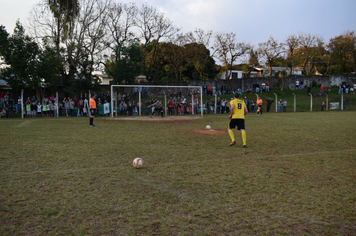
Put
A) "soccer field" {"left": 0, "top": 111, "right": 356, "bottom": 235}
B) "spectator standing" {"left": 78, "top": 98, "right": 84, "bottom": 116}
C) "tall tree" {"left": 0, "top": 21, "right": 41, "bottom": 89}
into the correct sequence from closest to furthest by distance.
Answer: "soccer field" {"left": 0, "top": 111, "right": 356, "bottom": 235} → "tall tree" {"left": 0, "top": 21, "right": 41, "bottom": 89} → "spectator standing" {"left": 78, "top": 98, "right": 84, "bottom": 116}

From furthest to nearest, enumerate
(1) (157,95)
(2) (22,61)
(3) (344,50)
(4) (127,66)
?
(3) (344,50) → (4) (127,66) → (1) (157,95) → (2) (22,61)

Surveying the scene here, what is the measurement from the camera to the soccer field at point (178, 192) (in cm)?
355

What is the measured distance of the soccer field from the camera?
3.55 m

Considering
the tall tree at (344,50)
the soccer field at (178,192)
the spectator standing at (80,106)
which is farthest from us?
the tall tree at (344,50)

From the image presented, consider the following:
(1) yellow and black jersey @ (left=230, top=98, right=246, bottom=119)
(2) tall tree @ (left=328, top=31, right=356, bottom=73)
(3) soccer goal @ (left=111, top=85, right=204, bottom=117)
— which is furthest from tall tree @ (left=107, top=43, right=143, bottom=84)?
(2) tall tree @ (left=328, top=31, right=356, bottom=73)

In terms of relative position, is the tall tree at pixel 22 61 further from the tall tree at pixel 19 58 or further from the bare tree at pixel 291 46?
the bare tree at pixel 291 46

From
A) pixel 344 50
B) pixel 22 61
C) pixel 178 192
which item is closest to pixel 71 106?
pixel 22 61

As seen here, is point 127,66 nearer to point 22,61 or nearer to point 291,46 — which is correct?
point 22,61

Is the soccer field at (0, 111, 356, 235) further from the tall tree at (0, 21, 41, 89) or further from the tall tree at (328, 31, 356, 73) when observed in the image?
the tall tree at (328, 31, 356, 73)

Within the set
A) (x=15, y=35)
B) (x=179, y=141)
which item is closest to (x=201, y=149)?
(x=179, y=141)

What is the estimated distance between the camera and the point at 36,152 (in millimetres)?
8234

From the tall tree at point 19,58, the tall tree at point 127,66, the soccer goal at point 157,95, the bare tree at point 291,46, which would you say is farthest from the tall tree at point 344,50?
the tall tree at point 19,58

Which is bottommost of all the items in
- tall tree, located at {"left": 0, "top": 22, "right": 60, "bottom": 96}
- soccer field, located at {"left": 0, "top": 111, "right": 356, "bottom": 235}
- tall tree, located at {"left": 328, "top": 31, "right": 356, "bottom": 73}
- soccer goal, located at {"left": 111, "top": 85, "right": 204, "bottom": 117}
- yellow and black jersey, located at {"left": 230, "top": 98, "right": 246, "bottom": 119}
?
soccer field, located at {"left": 0, "top": 111, "right": 356, "bottom": 235}

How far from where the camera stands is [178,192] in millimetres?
4797
